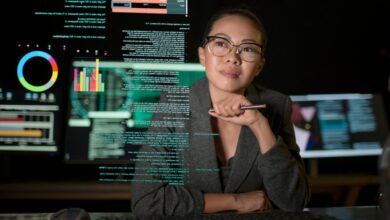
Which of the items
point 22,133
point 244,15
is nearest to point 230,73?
point 244,15

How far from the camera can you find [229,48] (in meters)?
1.00

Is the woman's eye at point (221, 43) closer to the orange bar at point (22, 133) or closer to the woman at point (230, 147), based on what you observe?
the woman at point (230, 147)

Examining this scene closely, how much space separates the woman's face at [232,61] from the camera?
1.00 metres

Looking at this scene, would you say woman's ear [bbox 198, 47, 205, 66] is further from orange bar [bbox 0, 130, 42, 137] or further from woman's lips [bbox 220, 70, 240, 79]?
orange bar [bbox 0, 130, 42, 137]

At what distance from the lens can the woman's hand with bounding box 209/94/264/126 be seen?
1.01m

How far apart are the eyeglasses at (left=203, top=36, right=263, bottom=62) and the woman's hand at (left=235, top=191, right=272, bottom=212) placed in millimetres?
328

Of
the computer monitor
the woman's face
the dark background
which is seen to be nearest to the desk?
the dark background

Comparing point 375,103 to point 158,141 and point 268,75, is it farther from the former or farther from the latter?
point 158,141

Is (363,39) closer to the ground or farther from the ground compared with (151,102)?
farther from the ground

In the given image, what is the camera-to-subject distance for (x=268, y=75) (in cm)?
104

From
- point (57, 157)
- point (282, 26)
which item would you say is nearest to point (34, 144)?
point (57, 157)

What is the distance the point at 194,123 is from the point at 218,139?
7cm

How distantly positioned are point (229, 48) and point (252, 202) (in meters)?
0.38

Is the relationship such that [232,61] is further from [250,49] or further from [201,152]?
[201,152]
